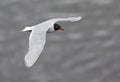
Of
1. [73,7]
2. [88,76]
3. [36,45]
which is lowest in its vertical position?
[88,76]

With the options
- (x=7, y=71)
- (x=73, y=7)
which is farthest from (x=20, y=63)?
(x=73, y=7)

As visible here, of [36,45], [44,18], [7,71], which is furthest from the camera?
[44,18]

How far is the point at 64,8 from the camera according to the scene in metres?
18.6

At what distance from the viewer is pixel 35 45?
11945mm

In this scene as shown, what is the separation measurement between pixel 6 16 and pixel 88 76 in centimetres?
343

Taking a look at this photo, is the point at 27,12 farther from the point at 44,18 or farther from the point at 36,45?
the point at 36,45

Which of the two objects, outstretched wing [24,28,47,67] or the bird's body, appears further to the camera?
the bird's body

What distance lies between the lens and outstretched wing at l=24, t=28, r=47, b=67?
11.1 metres

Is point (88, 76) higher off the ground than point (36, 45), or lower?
lower

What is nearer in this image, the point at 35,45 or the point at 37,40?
the point at 35,45

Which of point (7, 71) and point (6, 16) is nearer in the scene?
point (7, 71)

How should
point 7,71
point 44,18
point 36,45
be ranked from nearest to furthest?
point 36,45 → point 7,71 → point 44,18

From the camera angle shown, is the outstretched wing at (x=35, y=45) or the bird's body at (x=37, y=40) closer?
the outstretched wing at (x=35, y=45)

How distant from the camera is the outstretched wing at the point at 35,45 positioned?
36.4ft
